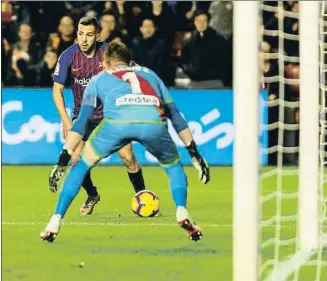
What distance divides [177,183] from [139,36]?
6.60 metres

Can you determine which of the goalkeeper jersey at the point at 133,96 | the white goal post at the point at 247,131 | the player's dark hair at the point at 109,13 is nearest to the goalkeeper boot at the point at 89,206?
the goalkeeper jersey at the point at 133,96

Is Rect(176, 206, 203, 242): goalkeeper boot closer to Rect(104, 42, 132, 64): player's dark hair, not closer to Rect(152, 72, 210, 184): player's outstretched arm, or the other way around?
Rect(152, 72, 210, 184): player's outstretched arm

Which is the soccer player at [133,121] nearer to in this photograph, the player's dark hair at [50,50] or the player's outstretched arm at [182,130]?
the player's outstretched arm at [182,130]

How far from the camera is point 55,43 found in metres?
15.5

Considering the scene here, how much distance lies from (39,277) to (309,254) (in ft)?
6.23

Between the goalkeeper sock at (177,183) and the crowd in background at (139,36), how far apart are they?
19.8 feet

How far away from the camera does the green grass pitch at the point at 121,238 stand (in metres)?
7.51

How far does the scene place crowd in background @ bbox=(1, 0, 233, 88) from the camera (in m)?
15.2

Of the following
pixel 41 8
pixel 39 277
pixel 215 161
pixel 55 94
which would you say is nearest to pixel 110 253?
pixel 39 277

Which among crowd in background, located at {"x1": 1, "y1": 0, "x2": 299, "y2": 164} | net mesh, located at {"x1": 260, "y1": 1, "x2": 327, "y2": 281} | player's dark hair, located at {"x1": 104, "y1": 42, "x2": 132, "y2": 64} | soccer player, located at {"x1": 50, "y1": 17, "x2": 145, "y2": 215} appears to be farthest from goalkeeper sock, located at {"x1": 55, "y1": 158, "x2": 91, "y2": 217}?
crowd in background, located at {"x1": 1, "y1": 0, "x2": 299, "y2": 164}

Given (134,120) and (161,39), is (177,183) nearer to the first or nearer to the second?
(134,120)

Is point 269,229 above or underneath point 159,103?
underneath

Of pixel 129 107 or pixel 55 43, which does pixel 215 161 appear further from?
pixel 129 107

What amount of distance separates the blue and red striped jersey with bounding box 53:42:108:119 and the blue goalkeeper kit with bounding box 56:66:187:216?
5.41 ft
